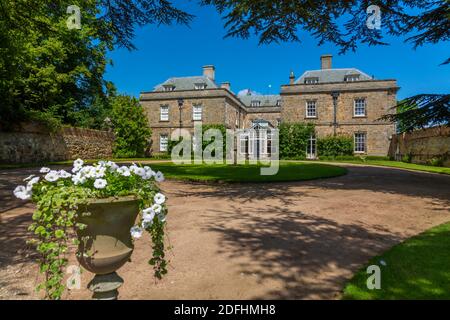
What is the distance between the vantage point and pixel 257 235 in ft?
15.1

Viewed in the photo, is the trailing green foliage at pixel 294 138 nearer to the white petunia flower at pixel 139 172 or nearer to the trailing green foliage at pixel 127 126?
the trailing green foliage at pixel 127 126

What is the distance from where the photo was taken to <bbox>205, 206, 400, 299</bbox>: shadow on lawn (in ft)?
10.1

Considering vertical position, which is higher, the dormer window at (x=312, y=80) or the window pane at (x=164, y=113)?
the dormer window at (x=312, y=80)

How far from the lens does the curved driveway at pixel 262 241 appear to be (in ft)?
9.72

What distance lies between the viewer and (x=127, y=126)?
94.1 feet

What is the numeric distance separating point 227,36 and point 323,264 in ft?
23.8

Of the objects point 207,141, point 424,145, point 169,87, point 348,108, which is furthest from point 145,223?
point 169,87

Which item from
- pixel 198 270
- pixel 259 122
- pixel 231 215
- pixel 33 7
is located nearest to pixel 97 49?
pixel 259 122

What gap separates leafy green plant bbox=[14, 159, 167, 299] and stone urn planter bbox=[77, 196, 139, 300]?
0.23ft

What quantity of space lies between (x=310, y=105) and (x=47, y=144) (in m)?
24.4

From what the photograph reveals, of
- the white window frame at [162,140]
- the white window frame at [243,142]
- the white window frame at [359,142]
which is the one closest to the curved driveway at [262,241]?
the white window frame at [359,142]

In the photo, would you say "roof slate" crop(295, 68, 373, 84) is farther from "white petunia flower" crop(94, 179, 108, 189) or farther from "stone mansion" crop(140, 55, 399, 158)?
"white petunia flower" crop(94, 179, 108, 189)

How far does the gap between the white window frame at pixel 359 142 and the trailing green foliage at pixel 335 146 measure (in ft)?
2.44

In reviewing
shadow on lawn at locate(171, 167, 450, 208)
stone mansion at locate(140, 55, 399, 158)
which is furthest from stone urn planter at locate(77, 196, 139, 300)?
stone mansion at locate(140, 55, 399, 158)
